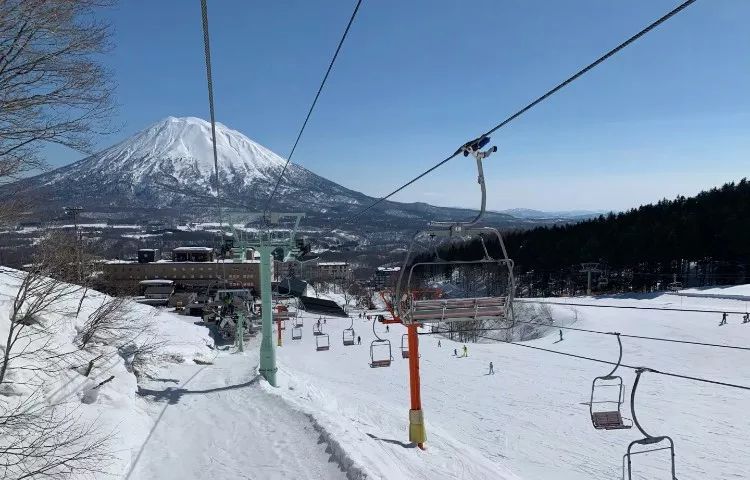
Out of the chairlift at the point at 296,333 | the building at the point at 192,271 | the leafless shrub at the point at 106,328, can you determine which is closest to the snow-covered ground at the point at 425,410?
the leafless shrub at the point at 106,328

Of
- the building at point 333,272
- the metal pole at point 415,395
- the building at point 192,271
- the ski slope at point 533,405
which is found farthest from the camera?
the building at point 333,272

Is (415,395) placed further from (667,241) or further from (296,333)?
(667,241)

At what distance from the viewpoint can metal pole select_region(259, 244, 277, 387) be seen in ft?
51.5

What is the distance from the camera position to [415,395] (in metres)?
11.9

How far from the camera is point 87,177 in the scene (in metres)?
152

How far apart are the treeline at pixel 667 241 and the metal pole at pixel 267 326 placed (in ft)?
112

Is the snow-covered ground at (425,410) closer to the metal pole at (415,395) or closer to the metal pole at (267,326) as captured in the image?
the metal pole at (415,395)

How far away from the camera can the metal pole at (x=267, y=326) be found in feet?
51.5

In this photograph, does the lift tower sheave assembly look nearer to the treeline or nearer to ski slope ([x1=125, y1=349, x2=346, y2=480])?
ski slope ([x1=125, y1=349, x2=346, y2=480])

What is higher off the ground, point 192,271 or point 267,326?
point 192,271

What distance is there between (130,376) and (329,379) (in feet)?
53.6

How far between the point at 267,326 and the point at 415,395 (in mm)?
6209

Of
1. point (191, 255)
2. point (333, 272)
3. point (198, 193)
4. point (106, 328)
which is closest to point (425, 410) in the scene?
point (106, 328)

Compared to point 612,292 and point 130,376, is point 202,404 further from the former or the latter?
point 612,292
